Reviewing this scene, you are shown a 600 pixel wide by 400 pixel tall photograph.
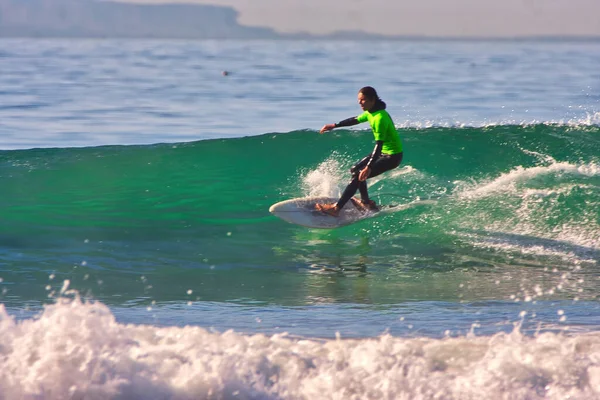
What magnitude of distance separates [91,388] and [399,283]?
3.94 m

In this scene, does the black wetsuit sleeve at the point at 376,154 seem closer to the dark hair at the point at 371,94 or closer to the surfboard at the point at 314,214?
the dark hair at the point at 371,94

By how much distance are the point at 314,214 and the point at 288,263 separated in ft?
3.73

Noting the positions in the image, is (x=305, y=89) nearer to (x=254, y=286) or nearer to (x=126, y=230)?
(x=126, y=230)

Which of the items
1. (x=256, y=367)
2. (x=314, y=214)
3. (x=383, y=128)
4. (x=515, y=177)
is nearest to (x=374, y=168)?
(x=383, y=128)

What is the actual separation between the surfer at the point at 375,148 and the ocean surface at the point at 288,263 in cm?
62

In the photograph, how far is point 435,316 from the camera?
21.3 feet

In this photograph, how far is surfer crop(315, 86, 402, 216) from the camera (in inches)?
355

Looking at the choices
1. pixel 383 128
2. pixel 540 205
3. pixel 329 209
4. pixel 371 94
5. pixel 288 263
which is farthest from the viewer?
pixel 540 205

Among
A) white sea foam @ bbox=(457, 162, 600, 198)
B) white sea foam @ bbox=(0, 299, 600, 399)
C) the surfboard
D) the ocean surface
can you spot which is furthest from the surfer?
white sea foam @ bbox=(0, 299, 600, 399)

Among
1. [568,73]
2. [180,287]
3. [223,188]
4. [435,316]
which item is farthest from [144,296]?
[568,73]

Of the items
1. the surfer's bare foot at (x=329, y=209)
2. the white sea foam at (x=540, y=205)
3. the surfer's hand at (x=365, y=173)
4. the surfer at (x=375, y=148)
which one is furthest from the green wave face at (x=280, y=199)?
the surfer's hand at (x=365, y=173)

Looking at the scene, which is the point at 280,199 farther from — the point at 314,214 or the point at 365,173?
the point at 365,173

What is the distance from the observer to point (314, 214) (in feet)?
31.7

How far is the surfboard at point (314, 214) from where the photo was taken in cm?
960
